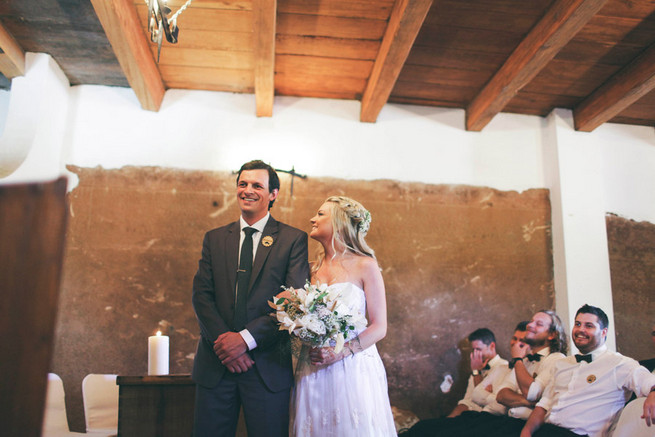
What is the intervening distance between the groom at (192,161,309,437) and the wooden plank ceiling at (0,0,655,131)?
70.3 inches

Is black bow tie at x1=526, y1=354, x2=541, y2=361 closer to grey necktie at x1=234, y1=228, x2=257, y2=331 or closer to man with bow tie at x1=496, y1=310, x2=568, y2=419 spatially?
man with bow tie at x1=496, y1=310, x2=568, y2=419

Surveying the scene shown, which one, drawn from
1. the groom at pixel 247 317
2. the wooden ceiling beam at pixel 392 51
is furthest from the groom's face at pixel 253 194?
the wooden ceiling beam at pixel 392 51

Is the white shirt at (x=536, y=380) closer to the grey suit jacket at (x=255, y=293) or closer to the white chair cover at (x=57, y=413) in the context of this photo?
the grey suit jacket at (x=255, y=293)

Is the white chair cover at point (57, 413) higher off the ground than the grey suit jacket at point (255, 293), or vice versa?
the grey suit jacket at point (255, 293)

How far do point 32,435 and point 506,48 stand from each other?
4736 mm

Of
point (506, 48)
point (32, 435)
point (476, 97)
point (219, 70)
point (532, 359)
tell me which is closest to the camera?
point (32, 435)

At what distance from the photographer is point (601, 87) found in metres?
5.14

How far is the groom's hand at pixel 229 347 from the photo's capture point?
100 inches

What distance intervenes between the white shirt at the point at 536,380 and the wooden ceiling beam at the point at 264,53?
2988mm

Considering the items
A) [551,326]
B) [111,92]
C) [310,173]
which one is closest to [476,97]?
[310,173]

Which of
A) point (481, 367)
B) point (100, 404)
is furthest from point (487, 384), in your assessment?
point (100, 404)

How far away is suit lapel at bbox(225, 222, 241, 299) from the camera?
9.21ft

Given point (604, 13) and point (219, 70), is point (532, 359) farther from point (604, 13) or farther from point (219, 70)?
point (219, 70)

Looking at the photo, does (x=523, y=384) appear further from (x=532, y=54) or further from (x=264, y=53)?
(x=264, y=53)
